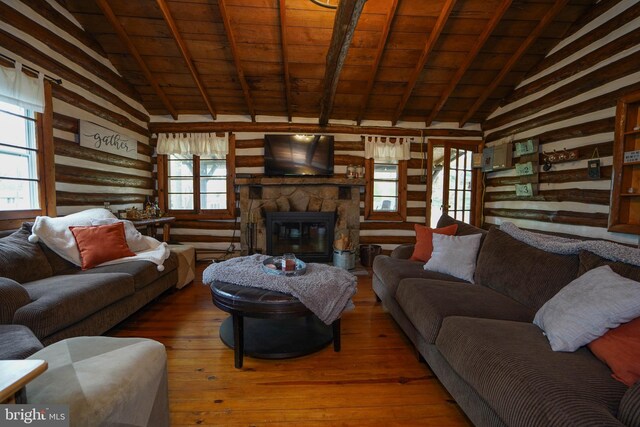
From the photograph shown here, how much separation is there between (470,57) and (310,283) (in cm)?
366

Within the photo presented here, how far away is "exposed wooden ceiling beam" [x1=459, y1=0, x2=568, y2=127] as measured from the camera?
10.1ft

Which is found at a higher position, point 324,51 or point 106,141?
point 324,51

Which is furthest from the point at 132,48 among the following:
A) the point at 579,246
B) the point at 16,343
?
the point at 579,246

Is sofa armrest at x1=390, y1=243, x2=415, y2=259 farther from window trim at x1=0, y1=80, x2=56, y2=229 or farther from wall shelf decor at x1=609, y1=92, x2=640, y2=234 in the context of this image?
window trim at x1=0, y1=80, x2=56, y2=229

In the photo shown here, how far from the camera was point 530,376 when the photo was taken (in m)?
1.09

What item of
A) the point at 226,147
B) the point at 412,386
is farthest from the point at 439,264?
the point at 226,147

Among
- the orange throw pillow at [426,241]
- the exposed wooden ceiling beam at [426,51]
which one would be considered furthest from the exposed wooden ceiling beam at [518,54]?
the orange throw pillow at [426,241]

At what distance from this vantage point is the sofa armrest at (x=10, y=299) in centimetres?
157

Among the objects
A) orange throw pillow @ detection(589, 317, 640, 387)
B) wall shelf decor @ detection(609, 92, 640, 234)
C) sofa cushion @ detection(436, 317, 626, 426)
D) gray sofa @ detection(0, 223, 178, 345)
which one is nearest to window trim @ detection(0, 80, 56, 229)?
gray sofa @ detection(0, 223, 178, 345)

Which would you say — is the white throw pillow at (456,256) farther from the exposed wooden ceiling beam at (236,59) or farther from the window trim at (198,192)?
the window trim at (198,192)

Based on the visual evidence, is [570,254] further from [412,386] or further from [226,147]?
[226,147]

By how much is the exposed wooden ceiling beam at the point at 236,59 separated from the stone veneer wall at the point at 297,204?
1.27 meters

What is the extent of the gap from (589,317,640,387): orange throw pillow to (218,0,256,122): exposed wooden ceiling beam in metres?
4.05

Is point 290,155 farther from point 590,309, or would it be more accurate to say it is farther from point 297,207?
point 590,309
